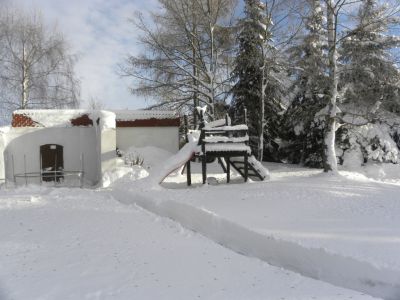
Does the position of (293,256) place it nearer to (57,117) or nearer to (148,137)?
(148,137)

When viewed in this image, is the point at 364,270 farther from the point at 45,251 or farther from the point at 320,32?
the point at 320,32

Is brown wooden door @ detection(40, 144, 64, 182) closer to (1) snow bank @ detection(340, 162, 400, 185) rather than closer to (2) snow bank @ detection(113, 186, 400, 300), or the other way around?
(2) snow bank @ detection(113, 186, 400, 300)

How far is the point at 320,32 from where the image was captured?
1598 centimetres

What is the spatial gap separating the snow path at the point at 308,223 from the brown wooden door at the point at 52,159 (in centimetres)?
737

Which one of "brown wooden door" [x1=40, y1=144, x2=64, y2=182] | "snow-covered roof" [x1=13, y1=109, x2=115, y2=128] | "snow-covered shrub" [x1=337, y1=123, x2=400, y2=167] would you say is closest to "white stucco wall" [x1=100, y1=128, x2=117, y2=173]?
"snow-covered roof" [x1=13, y1=109, x2=115, y2=128]

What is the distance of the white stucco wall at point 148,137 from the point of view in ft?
67.1

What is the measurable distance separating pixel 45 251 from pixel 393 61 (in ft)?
45.9

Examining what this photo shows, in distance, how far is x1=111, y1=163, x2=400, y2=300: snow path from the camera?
5648 mm

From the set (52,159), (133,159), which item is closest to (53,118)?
(52,159)

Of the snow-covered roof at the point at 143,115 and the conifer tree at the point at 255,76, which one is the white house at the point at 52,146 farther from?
the conifer tree at the point at 255,76

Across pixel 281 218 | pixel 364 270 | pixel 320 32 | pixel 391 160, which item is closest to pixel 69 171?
pixel 320 32

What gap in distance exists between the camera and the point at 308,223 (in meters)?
Answer: 7.83

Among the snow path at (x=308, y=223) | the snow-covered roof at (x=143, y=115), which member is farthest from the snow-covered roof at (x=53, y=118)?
the snow path at (x=308, y=223)

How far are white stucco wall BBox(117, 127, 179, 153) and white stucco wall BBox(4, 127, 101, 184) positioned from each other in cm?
161
